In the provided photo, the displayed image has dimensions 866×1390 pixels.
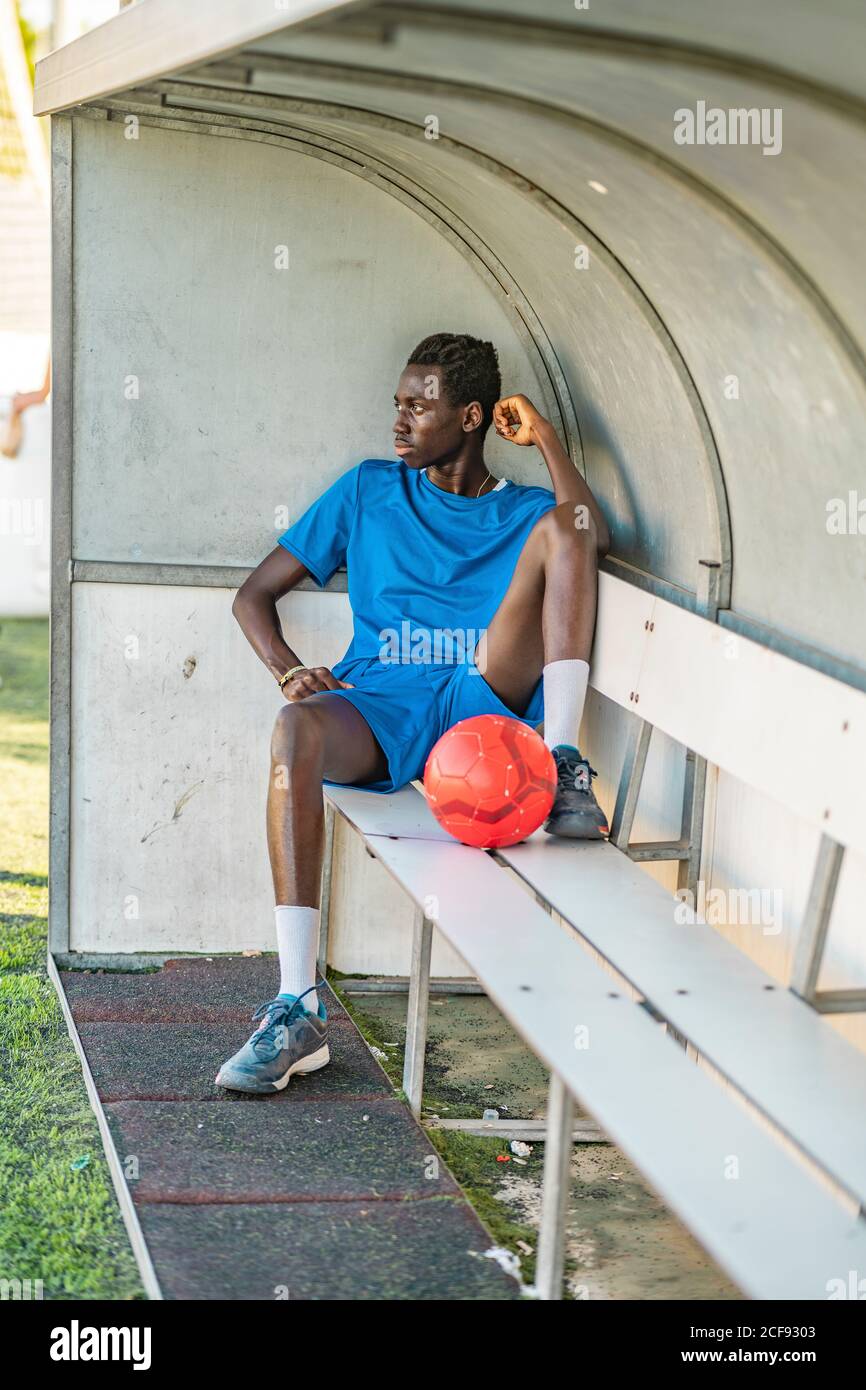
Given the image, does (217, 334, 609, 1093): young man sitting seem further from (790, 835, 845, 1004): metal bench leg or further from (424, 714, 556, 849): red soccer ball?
(790, 835, 845, 1004): metal bench leg

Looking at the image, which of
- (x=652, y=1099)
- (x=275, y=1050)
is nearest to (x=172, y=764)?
(x=275, y=1050)

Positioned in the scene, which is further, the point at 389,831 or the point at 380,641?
the point at 380,641

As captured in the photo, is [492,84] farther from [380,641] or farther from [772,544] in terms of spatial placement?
[380,641]

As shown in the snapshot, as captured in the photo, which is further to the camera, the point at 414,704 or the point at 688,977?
the point at 414,704

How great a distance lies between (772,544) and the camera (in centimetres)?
392

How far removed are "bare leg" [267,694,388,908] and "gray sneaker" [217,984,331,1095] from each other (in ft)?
0.89

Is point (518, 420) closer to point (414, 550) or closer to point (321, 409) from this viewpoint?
point (414, 550)

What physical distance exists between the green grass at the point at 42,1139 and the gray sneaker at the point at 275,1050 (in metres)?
0.38

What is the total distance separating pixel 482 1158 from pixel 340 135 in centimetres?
284

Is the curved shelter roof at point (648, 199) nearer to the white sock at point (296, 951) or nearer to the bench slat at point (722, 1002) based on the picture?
the bench slat at point (722, 1002)

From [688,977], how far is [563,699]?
131 cm

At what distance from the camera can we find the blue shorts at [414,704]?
460 centimetres

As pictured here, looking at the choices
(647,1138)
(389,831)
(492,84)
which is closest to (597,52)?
(492,84)

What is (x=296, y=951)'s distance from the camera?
418 centimetres
